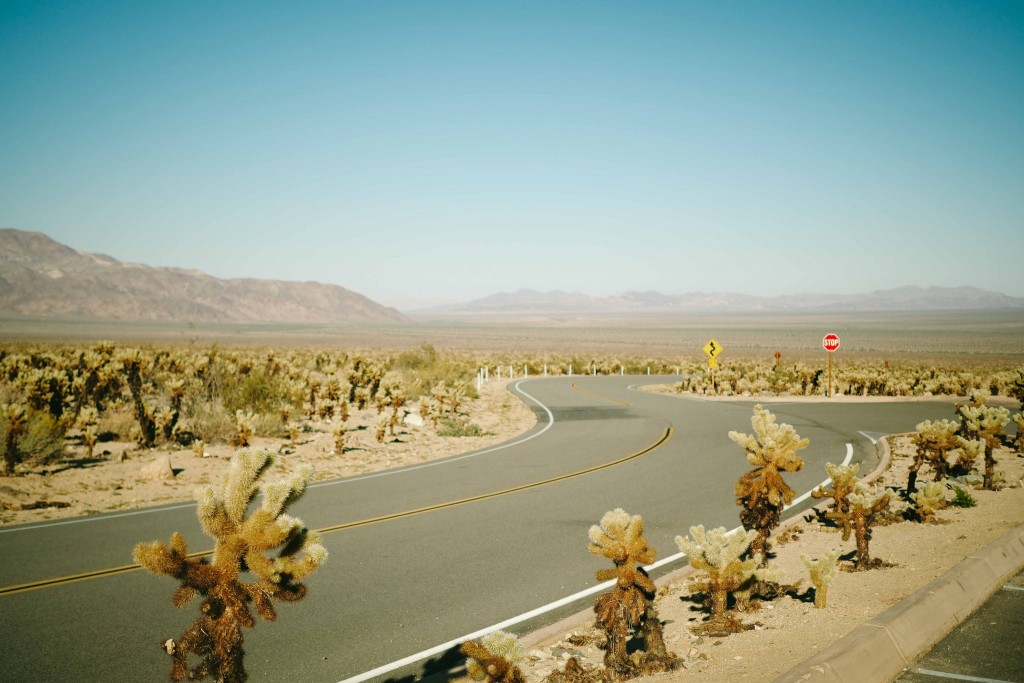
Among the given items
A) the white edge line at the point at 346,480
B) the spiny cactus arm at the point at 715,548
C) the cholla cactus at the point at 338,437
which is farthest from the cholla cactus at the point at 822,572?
the cholla cactus at the point at 338,437

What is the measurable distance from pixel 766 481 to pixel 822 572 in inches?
46.5

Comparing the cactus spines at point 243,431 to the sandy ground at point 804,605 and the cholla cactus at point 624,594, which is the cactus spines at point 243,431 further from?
the cholla cactus at point 624,594

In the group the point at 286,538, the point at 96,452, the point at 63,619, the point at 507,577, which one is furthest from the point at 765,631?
the point at 96,452

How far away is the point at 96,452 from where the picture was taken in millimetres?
15984

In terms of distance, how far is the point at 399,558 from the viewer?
26.5 ft

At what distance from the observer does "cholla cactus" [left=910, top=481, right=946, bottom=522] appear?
8.68 meters

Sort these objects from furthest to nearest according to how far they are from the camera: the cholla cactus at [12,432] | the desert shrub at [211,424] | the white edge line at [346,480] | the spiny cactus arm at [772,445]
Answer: the desert shrub at [211,424] → the cholla cactus at [12,432] → the white edge line at [346,480] → the spiny cactus arm at [772,445]

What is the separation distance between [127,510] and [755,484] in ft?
33.1

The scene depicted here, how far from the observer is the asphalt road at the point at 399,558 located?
18.3 ft

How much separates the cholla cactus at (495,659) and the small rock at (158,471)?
463 inches

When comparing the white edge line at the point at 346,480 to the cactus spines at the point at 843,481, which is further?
the white edge line at the point at 346,480

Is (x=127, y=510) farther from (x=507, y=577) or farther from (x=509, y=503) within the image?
(x=507, y=577)

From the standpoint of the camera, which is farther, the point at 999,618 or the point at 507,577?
the point at 507,577

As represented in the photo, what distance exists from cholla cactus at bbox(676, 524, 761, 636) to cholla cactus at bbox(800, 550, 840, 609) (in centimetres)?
60
